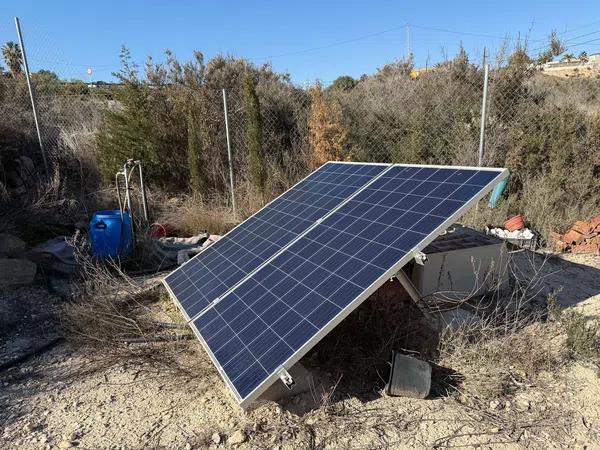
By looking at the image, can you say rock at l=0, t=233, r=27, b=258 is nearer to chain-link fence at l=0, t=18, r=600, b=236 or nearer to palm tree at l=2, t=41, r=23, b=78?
chain-link fence at l=0, t=18, r=600, b=236

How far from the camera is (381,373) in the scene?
3.44m

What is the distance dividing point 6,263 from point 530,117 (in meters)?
8.92

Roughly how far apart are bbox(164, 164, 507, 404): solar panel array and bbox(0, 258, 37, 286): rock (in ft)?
10.4

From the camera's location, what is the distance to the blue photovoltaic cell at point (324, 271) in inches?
113

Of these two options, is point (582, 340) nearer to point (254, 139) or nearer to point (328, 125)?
point (328, 125)

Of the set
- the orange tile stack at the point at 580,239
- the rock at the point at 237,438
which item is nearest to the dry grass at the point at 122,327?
the rock at the point at 237,438

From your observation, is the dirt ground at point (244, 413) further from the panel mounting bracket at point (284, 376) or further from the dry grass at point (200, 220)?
the dry grass at point (200, 220)

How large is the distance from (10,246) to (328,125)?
588 centimetres

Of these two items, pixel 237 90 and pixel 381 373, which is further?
pixel 237 90

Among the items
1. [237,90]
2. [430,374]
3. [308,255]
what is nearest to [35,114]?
[237,90]

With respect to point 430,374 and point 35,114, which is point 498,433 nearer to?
point 430,374

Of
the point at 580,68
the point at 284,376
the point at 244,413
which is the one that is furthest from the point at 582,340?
the point at 580,68

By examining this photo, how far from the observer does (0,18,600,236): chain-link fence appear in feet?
25.9

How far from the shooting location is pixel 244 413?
3064 millimetres
